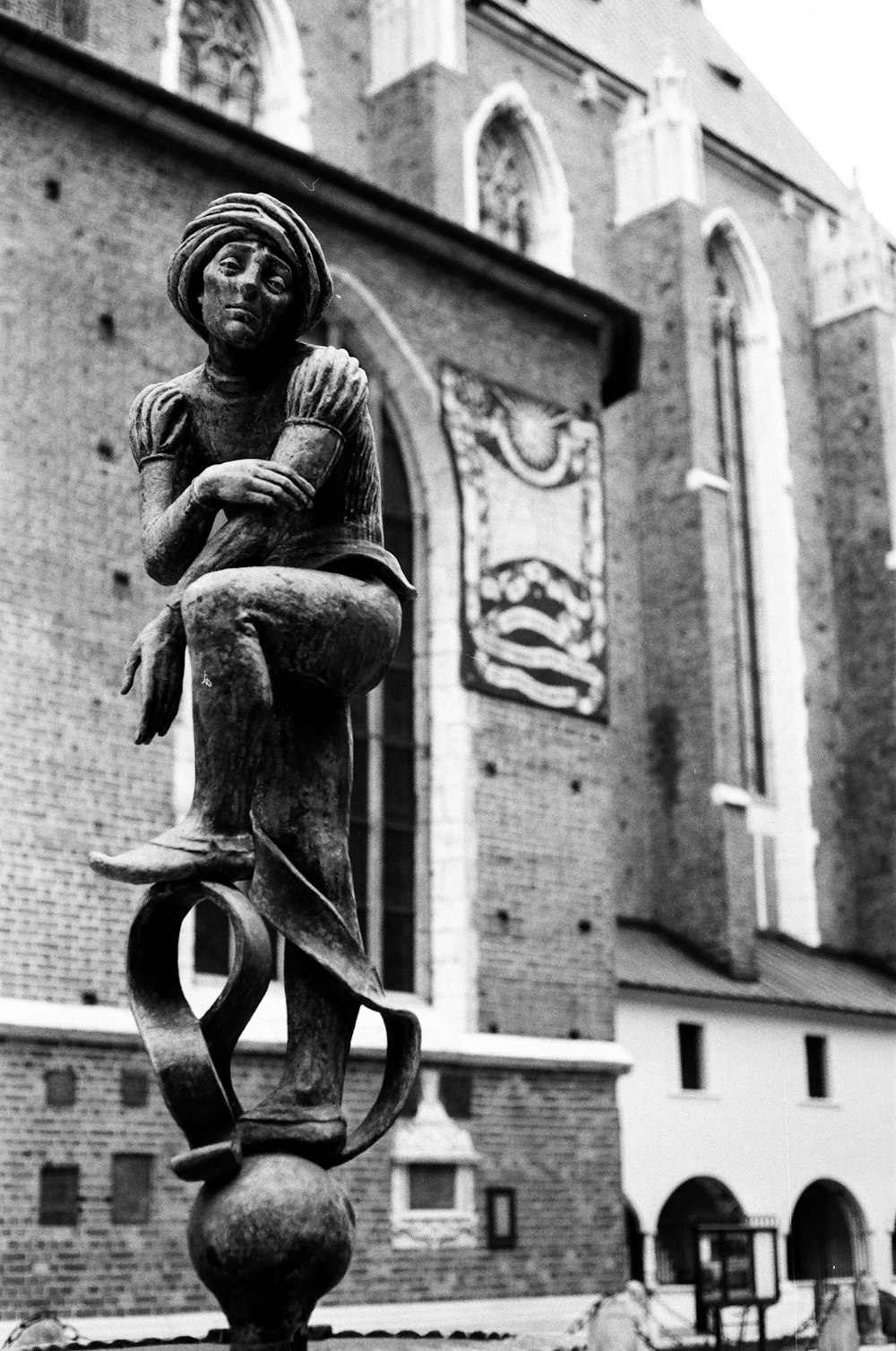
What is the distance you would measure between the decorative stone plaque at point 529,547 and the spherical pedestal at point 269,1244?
12.2 metres

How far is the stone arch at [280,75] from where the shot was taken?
21219mm

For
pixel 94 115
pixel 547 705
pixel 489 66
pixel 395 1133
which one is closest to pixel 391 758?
pixel 547 705

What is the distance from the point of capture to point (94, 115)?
13906mm

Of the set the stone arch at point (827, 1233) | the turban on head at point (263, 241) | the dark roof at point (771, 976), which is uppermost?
the dark roof at point (771, 976)

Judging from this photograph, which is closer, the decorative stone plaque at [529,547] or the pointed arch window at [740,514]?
the decorative stone plaque at [529,547]

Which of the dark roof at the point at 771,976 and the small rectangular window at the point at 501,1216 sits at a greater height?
the dark roof at the point at 771,976

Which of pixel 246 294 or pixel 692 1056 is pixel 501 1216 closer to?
pixel 692 1056

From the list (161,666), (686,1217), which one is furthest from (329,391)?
(686,1217)

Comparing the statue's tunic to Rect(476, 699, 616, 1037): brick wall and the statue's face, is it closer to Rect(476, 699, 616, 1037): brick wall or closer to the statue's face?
the statue's face

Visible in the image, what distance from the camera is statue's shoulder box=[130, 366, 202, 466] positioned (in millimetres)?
3883

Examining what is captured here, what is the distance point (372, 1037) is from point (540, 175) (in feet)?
51.2

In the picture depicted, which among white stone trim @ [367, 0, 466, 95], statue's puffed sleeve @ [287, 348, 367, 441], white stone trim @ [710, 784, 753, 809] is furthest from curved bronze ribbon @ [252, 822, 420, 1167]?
white stone trim @ [367, 0, 466, 95]

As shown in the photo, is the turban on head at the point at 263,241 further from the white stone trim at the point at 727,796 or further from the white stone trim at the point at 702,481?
the white stone trim at the point at 702,481

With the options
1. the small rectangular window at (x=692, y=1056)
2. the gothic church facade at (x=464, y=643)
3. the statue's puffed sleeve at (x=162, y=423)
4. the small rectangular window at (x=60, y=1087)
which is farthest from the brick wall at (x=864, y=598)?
the statue's puffed sleeve at (x=162, y=423)
